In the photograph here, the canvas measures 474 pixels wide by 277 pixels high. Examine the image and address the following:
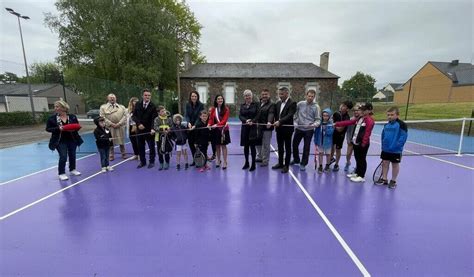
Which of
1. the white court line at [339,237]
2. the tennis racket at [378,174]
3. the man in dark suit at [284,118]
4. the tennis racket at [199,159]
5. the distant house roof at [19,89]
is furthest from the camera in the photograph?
the distant house roof at [19,89]

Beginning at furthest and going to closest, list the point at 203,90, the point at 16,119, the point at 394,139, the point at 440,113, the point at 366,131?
1. the point at 203,90
2. the point at 16,119
3. the point at 440,113
4. the point at 366,131
5. the point at 394,139

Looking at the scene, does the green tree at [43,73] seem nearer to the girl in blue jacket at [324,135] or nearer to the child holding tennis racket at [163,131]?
the child holding tennis racket at [163,131]

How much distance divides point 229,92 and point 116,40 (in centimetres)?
1054

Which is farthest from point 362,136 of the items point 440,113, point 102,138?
point 440,113

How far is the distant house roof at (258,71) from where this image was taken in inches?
906

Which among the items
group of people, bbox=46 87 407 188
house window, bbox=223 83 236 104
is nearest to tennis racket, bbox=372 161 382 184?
group of people, bbox=46 87 407 188

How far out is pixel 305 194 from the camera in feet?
13.2

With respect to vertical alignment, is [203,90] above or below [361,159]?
above

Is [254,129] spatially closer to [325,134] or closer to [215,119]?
[215,119]

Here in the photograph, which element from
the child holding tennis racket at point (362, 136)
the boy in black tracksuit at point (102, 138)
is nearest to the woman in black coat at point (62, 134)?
the boy in black tracksuit at point (102, 138)

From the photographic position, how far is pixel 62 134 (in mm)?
4707

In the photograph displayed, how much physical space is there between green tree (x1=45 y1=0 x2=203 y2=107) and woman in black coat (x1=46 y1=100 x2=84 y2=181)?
1413 centimetres

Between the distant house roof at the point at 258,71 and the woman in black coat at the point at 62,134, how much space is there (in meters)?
18.7

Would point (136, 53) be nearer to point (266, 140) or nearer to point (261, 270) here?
point (266, 140)
